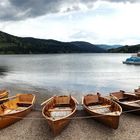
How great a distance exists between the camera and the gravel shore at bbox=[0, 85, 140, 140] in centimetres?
1764

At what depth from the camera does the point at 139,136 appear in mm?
17609

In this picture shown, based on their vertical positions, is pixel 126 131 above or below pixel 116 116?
below

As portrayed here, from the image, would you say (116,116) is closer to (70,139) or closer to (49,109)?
(70,139)

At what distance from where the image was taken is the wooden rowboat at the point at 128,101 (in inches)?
861

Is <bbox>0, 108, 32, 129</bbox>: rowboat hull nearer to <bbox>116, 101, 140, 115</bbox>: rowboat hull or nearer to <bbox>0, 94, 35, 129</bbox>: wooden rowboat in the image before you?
<bbox>0, 94, 35, 129</bbox>: wooden rowboat

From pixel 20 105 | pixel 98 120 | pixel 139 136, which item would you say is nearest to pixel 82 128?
pixel 98 120

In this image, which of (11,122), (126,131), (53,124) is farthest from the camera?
(11,122)

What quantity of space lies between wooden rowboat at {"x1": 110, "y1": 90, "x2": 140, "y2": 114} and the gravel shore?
0.88 m

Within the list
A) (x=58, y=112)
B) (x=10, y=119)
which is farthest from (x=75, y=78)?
(x=10, y=119)

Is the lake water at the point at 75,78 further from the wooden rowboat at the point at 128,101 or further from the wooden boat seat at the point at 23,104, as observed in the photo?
the wooden boat seat at the point at 23,104

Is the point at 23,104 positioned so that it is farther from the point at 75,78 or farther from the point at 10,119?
the point at 75,78

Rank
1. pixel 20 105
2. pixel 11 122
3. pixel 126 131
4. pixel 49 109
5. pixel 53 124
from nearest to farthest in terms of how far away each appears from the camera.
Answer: pixel 53 124
pixel 126 131
pixel 11 122
pixel 49 109
pixel 20 105

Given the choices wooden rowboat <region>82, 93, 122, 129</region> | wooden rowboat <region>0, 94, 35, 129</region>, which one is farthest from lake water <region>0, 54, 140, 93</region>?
wooden rowboat <region>0, 94, 35, 129</region>

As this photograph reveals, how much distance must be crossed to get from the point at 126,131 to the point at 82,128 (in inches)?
125
